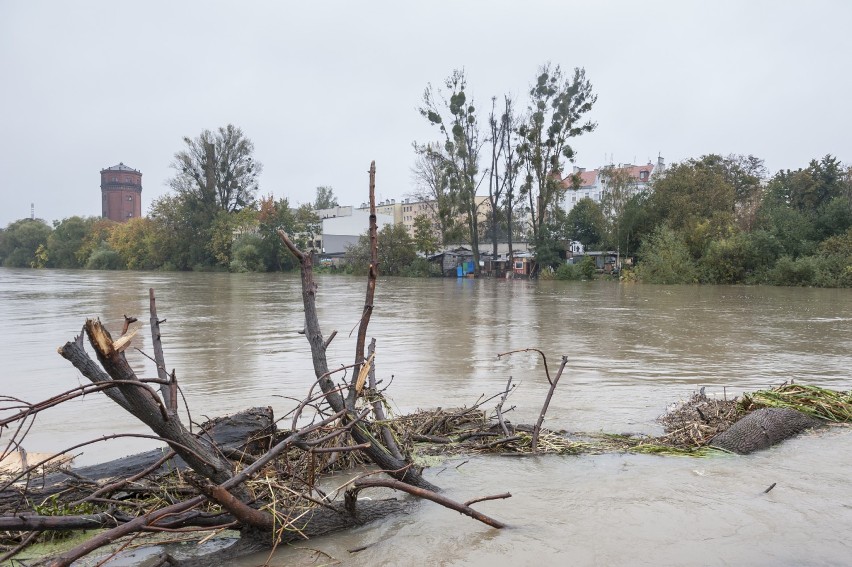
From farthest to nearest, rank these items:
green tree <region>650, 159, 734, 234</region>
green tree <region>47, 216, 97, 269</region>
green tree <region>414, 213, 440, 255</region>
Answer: green tree <region>47, 216, 97, 269</region>, green tree <region>414, 213, 440, 255</region>, green tree <region>650, 159, 734, 234</region>

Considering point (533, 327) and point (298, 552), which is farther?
point (533, 327)

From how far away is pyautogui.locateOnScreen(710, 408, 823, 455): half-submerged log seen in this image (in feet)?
15.7

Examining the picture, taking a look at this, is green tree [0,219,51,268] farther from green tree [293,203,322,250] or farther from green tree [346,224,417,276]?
green tree [346,224,417,276]

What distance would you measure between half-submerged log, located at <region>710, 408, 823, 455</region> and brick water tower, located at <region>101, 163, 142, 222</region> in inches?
4849

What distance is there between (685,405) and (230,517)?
4328 millimetres

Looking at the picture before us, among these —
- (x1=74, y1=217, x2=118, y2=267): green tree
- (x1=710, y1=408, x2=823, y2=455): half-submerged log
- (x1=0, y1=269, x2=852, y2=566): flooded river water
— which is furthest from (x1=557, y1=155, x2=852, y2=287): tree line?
(x1=74, y1=217, x2=118, y2=267): green tree

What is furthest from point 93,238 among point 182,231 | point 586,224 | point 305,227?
point 586,224

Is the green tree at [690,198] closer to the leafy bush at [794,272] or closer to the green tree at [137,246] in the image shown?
the leafy bush at [794,272]

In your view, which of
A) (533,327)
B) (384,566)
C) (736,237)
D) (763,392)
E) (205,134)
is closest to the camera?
(384,566)

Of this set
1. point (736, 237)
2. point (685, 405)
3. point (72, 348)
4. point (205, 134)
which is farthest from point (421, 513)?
point (205, 134)

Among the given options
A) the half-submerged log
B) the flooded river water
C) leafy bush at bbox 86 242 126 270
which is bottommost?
the flooded river water

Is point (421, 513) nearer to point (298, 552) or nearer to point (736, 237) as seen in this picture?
point (298, 552)

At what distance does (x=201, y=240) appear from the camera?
234 feet

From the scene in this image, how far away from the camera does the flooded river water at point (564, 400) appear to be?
10.8 feet
